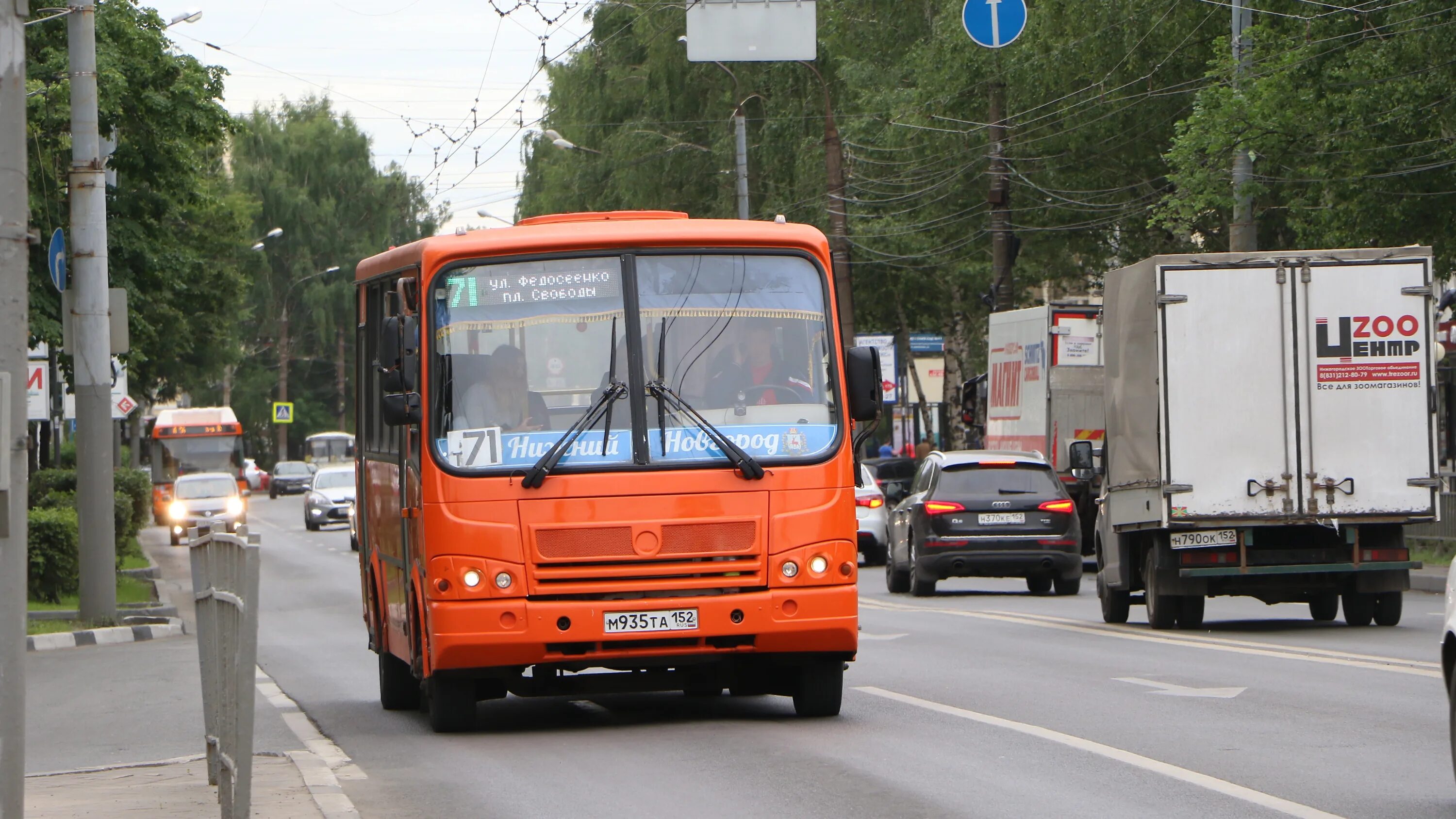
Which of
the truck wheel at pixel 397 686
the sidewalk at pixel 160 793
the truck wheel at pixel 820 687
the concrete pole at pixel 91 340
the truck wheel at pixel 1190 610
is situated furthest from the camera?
the concrete pole at pixel 91 340

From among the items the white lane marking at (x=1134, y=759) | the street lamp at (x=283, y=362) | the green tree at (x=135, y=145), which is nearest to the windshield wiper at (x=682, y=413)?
the white lane marking at (x=1134, y=759)

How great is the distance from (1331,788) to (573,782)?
128 inches

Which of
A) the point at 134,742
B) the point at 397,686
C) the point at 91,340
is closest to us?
the point at 134,742

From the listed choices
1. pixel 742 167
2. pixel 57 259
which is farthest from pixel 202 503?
pixel 57 259

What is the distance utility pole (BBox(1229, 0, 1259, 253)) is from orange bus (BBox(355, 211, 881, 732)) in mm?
17429

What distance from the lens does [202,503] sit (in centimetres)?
4897

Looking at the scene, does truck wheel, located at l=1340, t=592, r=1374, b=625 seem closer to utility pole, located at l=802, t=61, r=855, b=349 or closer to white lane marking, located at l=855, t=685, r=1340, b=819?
white lane marking, located at l=855, t=685, r=1340, b=819

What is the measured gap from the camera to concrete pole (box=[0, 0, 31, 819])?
6.85 metres

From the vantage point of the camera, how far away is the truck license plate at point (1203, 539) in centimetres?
1862

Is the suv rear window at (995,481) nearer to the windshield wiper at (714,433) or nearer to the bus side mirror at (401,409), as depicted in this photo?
the windshield wiper at (714,433)

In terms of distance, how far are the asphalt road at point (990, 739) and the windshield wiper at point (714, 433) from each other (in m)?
1.37

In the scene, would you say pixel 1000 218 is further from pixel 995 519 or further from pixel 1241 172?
pixel 995 519

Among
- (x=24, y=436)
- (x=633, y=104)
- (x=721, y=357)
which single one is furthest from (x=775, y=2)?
(x=633, y=104)

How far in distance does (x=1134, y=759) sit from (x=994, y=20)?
16775mm
